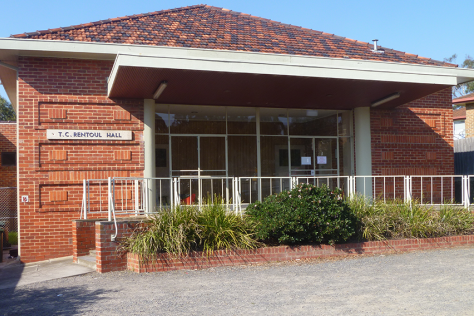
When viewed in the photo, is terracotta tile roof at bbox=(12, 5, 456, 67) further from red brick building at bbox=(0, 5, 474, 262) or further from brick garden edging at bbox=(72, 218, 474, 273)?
brick garden edging at bbox=(72, 218, 474, 273)

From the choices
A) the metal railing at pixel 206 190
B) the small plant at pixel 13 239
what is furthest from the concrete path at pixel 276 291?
the small plant at pixel 13 239

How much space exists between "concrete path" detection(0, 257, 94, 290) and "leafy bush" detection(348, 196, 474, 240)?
5.78 m

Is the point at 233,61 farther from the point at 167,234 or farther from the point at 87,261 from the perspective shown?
the point at 87,261

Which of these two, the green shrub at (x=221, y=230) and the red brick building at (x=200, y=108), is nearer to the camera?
the green shrub at (x=221, y=230)

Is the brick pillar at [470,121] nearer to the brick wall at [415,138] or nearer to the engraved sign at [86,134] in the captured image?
the brick wall at [415,138]

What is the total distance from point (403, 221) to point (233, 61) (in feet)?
16.8

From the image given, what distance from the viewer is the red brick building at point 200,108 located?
1084cm

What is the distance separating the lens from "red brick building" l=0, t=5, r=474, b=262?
10836 millimetres

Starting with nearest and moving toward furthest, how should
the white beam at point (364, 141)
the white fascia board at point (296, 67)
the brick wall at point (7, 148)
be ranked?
the white fascia board at point (296, 67) → the white beam at point (364, 141) → the brick wall at point (7, 148)

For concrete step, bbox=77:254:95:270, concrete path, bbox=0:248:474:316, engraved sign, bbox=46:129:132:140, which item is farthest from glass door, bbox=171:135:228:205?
concrete path, bbox=0:248:474:316

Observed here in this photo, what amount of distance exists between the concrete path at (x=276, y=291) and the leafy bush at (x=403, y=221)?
0.97 meters

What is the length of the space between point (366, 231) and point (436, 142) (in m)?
6.25

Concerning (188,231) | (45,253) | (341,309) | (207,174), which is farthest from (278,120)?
(341,309)

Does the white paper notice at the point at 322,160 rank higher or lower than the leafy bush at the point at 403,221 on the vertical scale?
higher
